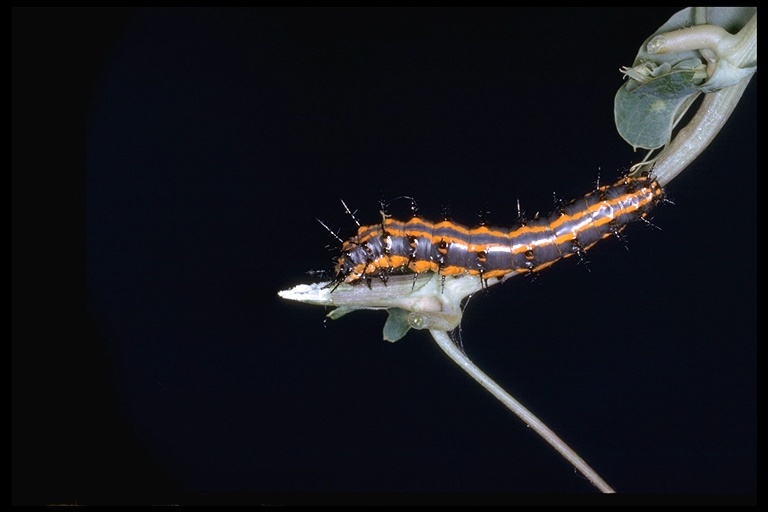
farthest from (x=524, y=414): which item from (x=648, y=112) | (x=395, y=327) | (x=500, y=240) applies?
(x=648, y=112)

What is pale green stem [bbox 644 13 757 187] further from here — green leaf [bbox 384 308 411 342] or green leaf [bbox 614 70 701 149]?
green leaf [bbox 384 308 411 342]

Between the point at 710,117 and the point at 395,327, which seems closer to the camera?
the point at 710,117

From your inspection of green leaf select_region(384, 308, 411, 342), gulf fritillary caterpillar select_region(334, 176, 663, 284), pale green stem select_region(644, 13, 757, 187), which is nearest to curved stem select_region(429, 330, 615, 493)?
green leaf select_region(384, 308, 411, 342)

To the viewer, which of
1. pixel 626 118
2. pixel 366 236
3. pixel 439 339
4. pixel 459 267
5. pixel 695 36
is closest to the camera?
pixel 695 36

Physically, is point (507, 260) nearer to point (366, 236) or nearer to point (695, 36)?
point (366, 236)

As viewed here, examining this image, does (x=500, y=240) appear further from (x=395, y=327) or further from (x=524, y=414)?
(x=524, y=414)

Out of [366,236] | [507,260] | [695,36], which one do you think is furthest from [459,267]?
[695,36]
